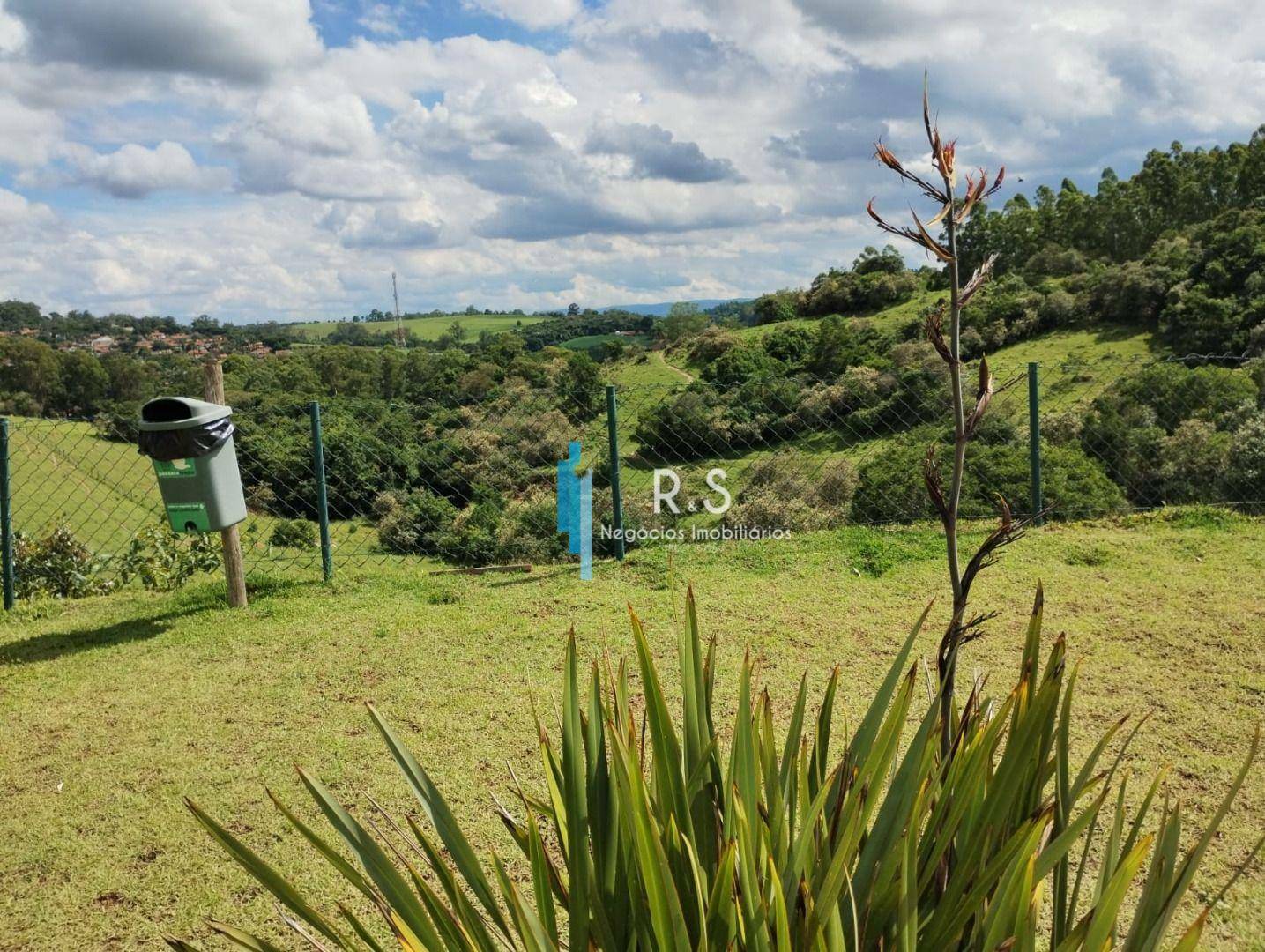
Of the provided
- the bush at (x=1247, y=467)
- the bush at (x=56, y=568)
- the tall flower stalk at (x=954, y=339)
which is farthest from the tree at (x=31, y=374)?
the tall flower stalk at (x=954, y=339)

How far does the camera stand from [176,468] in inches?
207

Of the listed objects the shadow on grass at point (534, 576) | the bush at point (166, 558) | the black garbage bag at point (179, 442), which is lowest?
the shadow on grass at point (534, 576)

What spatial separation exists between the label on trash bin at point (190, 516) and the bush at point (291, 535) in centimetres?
228

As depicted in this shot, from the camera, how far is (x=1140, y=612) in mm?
5332

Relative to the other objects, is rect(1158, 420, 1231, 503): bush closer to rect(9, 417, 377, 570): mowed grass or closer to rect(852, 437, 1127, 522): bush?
rect(852, 437, 1127, 522): bush

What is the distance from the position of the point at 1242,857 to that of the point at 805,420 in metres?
6.97

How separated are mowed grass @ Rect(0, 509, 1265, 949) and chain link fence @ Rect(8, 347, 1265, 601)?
2.29 ft

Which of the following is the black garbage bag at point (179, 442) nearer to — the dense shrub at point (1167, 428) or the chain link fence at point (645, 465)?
the chain link fence at point (645, 465)

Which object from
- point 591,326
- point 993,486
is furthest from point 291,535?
point 591,326

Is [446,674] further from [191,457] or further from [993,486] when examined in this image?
[993,486]

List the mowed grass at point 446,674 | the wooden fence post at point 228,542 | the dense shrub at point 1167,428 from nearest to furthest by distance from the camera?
1. the mowed grass at point 446,674
2. the wooden fence post at point 228,542
3. the dense shrub at point 1167,428

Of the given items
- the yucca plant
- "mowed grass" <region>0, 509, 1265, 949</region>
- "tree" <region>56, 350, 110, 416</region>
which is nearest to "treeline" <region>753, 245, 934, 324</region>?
"tree" <region>56, 350, 110, 416</region>

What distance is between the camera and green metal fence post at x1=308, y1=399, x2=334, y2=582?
6348 millimetres

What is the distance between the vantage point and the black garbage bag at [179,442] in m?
5.16
